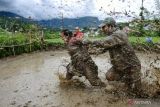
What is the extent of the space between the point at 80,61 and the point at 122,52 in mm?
→ 1561

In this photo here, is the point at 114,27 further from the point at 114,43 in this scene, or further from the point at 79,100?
the point at 79,100

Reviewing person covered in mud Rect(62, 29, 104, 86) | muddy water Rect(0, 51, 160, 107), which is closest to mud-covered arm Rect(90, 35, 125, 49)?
muddy water Rect(0, 51, 160, 107)

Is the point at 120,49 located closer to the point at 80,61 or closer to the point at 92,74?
the point at 92,74

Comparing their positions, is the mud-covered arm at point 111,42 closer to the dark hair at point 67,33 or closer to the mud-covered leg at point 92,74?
the mud-covered leg at point 92,74

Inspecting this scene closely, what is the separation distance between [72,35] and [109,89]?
1.98m

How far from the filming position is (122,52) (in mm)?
8875

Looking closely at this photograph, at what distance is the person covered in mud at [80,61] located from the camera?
9914 mm

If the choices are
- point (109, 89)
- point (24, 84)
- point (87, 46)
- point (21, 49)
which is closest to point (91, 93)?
point (109, 89)

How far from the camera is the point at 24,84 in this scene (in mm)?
11242

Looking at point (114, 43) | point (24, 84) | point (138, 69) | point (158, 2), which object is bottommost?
point (24, 84)

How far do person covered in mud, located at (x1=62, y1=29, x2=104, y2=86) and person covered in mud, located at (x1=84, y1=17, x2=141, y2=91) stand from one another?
1016 millimetres

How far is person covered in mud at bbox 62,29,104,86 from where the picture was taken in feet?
32.5

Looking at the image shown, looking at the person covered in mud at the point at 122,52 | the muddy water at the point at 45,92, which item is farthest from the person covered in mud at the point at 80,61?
the person covered in mud at the point at 122,52

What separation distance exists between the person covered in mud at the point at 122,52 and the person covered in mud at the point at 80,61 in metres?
1.02
